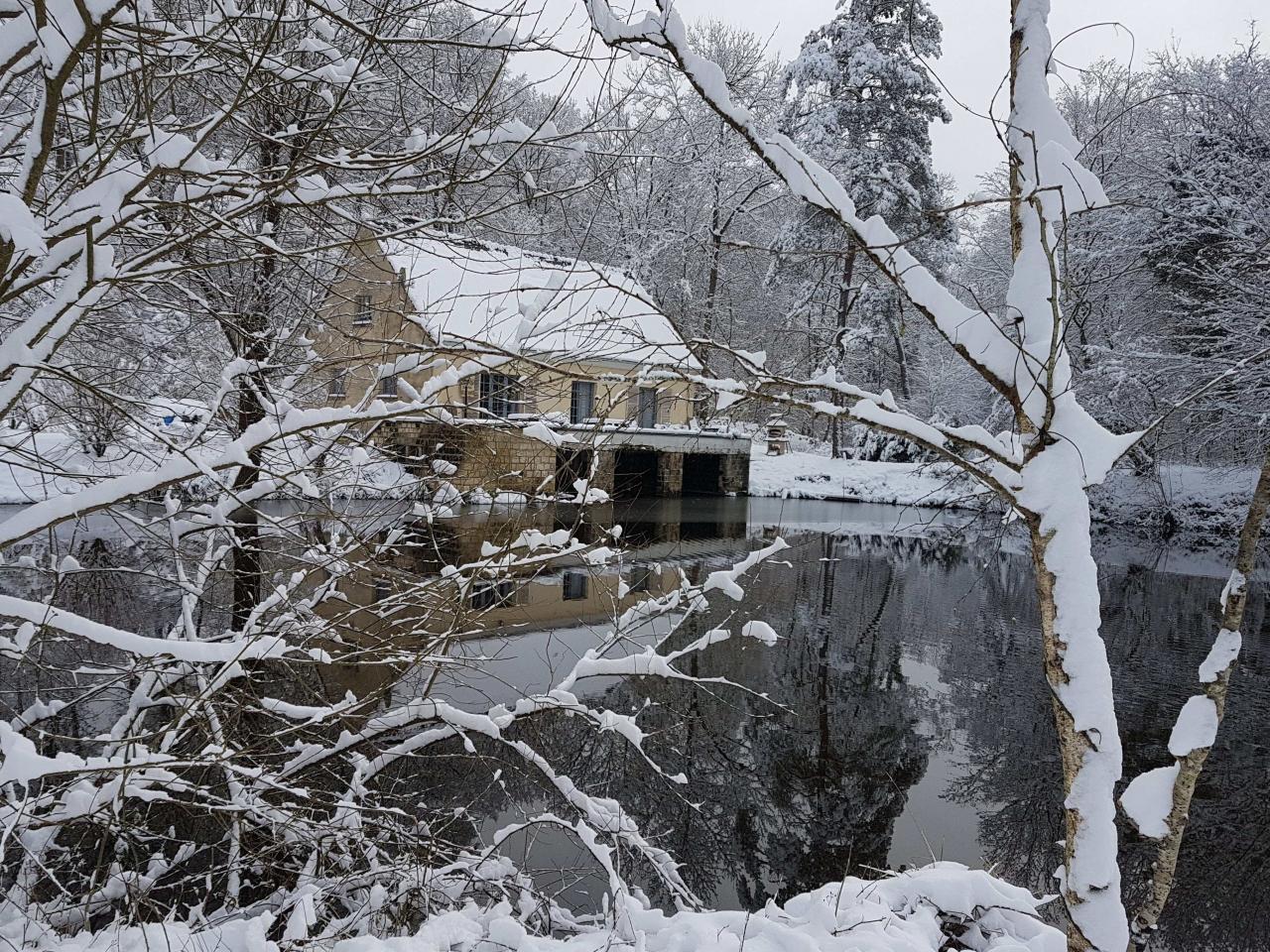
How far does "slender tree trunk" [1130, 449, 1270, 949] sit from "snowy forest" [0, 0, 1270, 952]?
1cm

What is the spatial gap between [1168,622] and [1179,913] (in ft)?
24.8

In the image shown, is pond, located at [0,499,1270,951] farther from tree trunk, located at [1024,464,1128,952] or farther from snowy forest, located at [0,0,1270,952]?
tree trunk, located at [1024,464,1128,952]

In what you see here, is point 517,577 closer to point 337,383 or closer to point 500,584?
point 500,584

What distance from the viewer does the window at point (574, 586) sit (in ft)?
35.5

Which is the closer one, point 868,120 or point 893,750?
point 893,750

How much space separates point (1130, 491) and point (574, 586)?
16.6m

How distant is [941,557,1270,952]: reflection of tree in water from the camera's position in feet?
15.2

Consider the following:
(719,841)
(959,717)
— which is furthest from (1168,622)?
(719,841)

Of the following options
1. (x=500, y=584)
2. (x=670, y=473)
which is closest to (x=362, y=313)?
(x=500, y=584)

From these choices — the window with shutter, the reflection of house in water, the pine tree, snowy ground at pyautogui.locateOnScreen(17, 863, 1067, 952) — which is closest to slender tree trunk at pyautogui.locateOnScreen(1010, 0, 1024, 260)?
the reflection of house in water

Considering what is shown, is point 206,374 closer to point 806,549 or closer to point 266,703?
point 266,703

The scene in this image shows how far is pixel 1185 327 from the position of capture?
18328 millimetres

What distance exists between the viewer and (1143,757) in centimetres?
635

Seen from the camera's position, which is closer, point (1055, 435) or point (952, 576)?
point (1055, 435)
